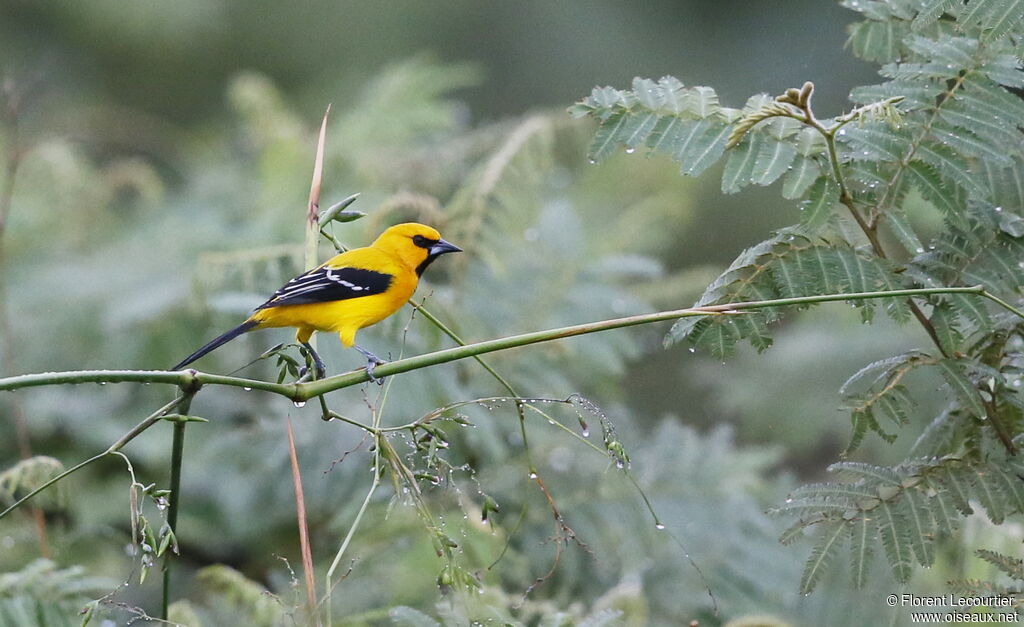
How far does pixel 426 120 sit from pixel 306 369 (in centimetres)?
410

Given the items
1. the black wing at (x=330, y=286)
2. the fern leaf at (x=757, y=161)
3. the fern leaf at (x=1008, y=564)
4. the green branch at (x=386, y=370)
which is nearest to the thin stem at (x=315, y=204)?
the black wing at (x=330, y=286)

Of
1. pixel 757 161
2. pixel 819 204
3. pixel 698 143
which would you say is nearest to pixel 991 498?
pixel 819 204

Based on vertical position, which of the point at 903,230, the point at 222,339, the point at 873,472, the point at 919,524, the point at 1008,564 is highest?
the point at 222,339

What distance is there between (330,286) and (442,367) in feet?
4.32

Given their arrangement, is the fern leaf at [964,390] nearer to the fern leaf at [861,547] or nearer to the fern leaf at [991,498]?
the fern leaf at [991,498]

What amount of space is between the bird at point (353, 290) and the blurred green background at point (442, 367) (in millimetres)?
251

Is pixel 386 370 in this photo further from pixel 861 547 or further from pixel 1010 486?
pixel 1010 486

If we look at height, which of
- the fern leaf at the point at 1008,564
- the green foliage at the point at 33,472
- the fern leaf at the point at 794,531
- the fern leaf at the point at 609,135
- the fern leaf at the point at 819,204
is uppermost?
the fern leaf at the point at 609,135

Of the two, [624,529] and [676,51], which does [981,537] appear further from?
[676,51]

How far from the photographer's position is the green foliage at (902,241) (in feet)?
7.09

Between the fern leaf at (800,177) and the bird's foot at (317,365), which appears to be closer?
the fern leaf at (800,177)

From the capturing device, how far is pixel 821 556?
2.15 m

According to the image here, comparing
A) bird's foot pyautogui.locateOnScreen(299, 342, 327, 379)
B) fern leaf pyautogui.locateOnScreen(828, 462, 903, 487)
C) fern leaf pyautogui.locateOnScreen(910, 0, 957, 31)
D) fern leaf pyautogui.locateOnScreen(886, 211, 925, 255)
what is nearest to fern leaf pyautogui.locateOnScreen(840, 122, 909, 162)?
fern leaf pyautogui.locateOnScreen(886, 211, 925, 255)

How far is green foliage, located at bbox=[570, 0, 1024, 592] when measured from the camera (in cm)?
216
